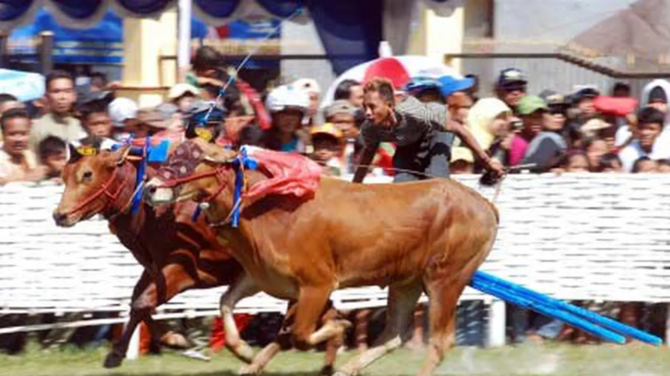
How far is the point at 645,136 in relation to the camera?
13.7 metres

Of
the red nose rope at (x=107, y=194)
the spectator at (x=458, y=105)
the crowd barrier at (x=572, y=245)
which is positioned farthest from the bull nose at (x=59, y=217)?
the spectator at (x=458, y=105)

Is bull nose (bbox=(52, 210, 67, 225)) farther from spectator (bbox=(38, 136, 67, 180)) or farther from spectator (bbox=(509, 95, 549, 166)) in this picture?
spectator (bbox=(509, 95, 549, 166))

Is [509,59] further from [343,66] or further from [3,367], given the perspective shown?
[3,367]

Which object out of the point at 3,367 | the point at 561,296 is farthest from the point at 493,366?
the point at 3,367

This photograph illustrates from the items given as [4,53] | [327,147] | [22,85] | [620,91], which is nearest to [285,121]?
[327,147]

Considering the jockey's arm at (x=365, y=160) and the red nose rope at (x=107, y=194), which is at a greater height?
the jockey's arm at (x=365, y=160)

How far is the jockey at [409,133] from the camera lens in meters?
10.8

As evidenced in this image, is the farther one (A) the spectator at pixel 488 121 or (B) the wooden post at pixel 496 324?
(A) the spectator at pixel 488 121

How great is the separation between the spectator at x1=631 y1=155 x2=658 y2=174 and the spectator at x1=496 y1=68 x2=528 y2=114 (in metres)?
1.08

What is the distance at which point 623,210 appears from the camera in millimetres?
12688

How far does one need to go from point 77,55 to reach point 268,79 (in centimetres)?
220

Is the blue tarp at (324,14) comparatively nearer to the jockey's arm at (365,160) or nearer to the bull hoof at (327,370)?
the jockey's arm at (365,160)

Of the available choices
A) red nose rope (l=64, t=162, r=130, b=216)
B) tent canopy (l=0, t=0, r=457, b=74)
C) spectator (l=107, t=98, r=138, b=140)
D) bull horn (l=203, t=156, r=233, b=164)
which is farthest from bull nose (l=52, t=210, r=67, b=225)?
tent canopy (l=0, t=0, r=457, b=74)

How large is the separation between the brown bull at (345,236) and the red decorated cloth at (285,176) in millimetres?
51
